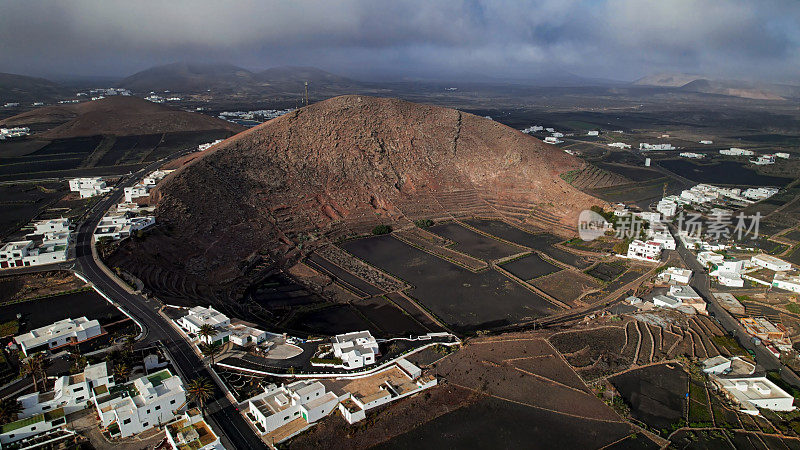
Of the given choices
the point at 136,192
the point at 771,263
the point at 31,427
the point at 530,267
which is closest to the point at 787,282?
the point at 771,263

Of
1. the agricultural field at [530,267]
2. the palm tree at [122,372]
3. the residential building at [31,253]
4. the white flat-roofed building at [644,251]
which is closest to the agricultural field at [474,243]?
the agricultural field at [530,267]

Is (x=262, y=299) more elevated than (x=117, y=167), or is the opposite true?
(x=117, y=167)

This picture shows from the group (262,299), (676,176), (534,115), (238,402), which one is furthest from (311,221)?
(534,115)

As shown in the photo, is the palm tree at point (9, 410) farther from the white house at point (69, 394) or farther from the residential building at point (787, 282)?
the residential building at point (787, 282)

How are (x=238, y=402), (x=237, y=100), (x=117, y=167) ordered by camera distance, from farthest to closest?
(x=237, y=100) < (x=117, y=167) < (x=238, y=402)

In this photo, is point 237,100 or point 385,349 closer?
point 385,349

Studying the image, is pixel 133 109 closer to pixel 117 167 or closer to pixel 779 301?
pixel 117 167

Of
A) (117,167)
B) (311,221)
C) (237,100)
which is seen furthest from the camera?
(237,100)
